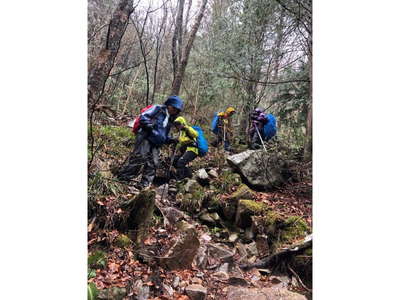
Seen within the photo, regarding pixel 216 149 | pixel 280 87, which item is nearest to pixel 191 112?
pixel 216 149

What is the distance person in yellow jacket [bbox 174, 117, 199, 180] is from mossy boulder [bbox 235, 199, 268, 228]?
1.74 feet

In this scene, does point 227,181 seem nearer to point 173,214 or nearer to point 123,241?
point 173,214

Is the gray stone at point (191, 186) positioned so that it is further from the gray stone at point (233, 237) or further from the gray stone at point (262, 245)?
the gray stone at point (262, 245)

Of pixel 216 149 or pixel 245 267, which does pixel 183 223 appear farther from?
pixel 216 149

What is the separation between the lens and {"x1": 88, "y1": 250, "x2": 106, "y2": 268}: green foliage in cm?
169

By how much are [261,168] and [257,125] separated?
1.21 feet

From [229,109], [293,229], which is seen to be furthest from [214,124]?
[293,229]

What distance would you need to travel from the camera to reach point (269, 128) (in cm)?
221

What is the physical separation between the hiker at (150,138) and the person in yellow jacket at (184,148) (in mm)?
92

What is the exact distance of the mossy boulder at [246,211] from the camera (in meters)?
2.09

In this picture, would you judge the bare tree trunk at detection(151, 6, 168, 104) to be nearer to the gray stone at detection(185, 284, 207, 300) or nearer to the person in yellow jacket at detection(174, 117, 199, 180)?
the person in yellow jacket at detection(174, 117, 199, 180)

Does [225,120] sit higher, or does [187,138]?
[225,120]

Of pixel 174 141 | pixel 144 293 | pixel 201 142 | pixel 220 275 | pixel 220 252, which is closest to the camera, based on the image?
pixel 144 293

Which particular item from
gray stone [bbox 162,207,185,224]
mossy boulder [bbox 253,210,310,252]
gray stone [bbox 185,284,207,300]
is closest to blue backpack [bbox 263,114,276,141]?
mossy boulder [bbox 253,210,310,252]
